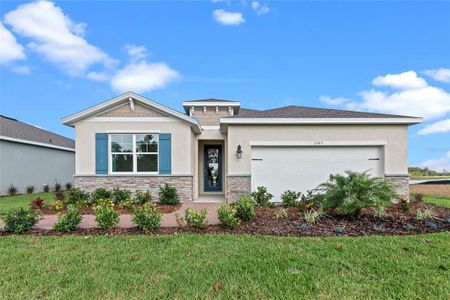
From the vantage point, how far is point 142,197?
11.2 m

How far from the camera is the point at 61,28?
11844 millimetres

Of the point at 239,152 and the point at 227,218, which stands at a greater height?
the point at 239,152

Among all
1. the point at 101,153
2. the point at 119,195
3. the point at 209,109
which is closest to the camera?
the point at 119,195

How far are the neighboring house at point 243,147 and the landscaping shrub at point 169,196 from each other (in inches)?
16.3

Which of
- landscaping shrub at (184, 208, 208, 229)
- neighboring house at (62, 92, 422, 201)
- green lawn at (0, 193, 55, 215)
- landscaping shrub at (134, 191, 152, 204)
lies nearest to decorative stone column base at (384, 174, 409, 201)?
neighboring house at (62, 92, 422, 201)

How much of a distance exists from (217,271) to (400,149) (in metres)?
10.2

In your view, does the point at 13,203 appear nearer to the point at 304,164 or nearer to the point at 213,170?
the point at 213,170

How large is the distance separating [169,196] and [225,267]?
24.9ft

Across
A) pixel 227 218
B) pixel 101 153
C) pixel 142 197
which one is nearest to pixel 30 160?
pixel 101 153

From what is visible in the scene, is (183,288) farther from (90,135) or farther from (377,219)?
(90,135)

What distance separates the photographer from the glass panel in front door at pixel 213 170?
49.8 ft

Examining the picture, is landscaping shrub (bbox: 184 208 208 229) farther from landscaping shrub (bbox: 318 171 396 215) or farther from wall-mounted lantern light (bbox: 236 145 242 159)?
wall-mounted lantern light (bbox: 236 145 242 159)

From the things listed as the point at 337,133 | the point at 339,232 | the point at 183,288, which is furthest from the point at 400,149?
the point at 183,288

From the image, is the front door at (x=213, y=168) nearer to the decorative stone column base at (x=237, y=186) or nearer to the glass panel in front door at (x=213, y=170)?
the glass panel in front door at (x=213, y=170)
